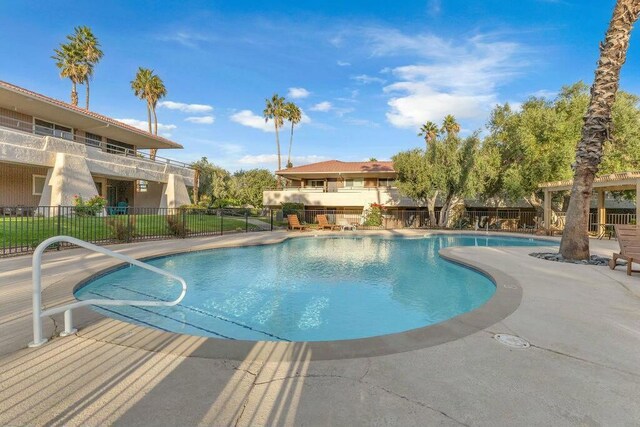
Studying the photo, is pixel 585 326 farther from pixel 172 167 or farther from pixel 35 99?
pixel 172 167

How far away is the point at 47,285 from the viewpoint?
6285 mm

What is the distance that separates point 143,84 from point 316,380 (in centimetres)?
4331

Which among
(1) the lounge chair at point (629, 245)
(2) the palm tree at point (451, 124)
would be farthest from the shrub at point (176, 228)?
(2) the palm tree at point (451, 124)

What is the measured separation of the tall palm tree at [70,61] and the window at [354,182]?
92.7 ft

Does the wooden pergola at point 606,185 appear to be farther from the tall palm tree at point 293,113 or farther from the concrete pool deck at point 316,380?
the tall palm tree at point 293,113

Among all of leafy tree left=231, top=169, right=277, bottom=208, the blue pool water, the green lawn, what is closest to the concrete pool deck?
the blue pool water

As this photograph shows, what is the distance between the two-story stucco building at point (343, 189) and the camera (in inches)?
1234

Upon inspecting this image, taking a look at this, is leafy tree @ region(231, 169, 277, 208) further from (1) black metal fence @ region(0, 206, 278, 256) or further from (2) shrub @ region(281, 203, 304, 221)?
(1) black metal fence @ region(0, 206, 278, 256)

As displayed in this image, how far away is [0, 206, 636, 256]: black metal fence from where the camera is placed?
12.8 m

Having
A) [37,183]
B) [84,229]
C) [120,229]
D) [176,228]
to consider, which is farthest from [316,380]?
[37,183]

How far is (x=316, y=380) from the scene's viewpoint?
2918 mm

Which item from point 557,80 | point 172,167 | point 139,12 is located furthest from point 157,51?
point 557,80

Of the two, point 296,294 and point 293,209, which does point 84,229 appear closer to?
point 296,294

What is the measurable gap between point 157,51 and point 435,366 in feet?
81.1
